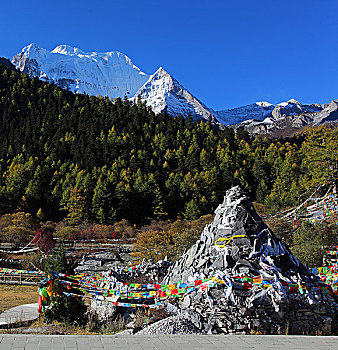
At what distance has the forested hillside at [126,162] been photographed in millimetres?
60188

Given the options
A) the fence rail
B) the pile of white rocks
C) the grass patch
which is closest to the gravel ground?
the grass patch

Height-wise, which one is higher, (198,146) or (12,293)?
(198,146)

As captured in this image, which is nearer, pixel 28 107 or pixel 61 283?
pixel 61 283

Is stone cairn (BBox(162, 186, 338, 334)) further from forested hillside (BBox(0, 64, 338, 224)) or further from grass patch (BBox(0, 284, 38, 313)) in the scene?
forested hillside (BBox(0, 64, 338, 224))

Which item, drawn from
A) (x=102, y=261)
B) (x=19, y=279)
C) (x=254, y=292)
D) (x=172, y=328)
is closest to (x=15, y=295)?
(x=19, y=279)

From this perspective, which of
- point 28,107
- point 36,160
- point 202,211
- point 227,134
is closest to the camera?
point 202,211

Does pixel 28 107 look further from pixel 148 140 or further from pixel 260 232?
pixel 260 232

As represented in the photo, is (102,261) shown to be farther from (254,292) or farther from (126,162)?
(126,162)

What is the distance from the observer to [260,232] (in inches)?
384

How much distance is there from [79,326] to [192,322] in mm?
3541

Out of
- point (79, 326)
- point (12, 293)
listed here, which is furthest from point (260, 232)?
point (12, 293)

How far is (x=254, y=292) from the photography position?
8.16 metres

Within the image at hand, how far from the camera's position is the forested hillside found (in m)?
60.2

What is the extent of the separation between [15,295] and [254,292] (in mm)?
14602
